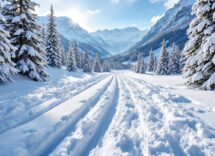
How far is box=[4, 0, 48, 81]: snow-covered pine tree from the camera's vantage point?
18297 millimetres

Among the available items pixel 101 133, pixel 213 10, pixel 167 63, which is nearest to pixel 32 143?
pixel 101 133

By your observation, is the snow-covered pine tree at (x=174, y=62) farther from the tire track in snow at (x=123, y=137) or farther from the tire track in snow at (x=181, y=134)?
the tire track in snow at (x=123, y=137)

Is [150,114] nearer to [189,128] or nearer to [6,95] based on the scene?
[189,128]

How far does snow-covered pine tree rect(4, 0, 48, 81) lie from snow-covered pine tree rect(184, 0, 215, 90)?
43.3 feet

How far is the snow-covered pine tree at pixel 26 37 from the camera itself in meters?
18.3

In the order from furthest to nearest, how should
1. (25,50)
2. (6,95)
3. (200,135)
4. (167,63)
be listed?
(167,63) < (25,50) < (6,95) < (200,135)

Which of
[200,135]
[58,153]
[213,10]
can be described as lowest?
[58,153]

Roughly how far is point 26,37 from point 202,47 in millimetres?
15135

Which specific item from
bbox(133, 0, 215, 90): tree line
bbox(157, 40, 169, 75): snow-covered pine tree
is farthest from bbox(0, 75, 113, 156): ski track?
bbox(157, 40, 169, 75): snow-covered pine tree

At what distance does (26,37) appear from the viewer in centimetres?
1912

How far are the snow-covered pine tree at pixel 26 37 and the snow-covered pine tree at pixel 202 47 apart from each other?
43.3ft

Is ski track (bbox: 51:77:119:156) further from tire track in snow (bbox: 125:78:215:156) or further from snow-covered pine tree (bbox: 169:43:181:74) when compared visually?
snow-covered pine tree (bbox: 169:43:181:74)

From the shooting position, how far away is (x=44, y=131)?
→ 5680mm

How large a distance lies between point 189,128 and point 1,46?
12.6 meters
